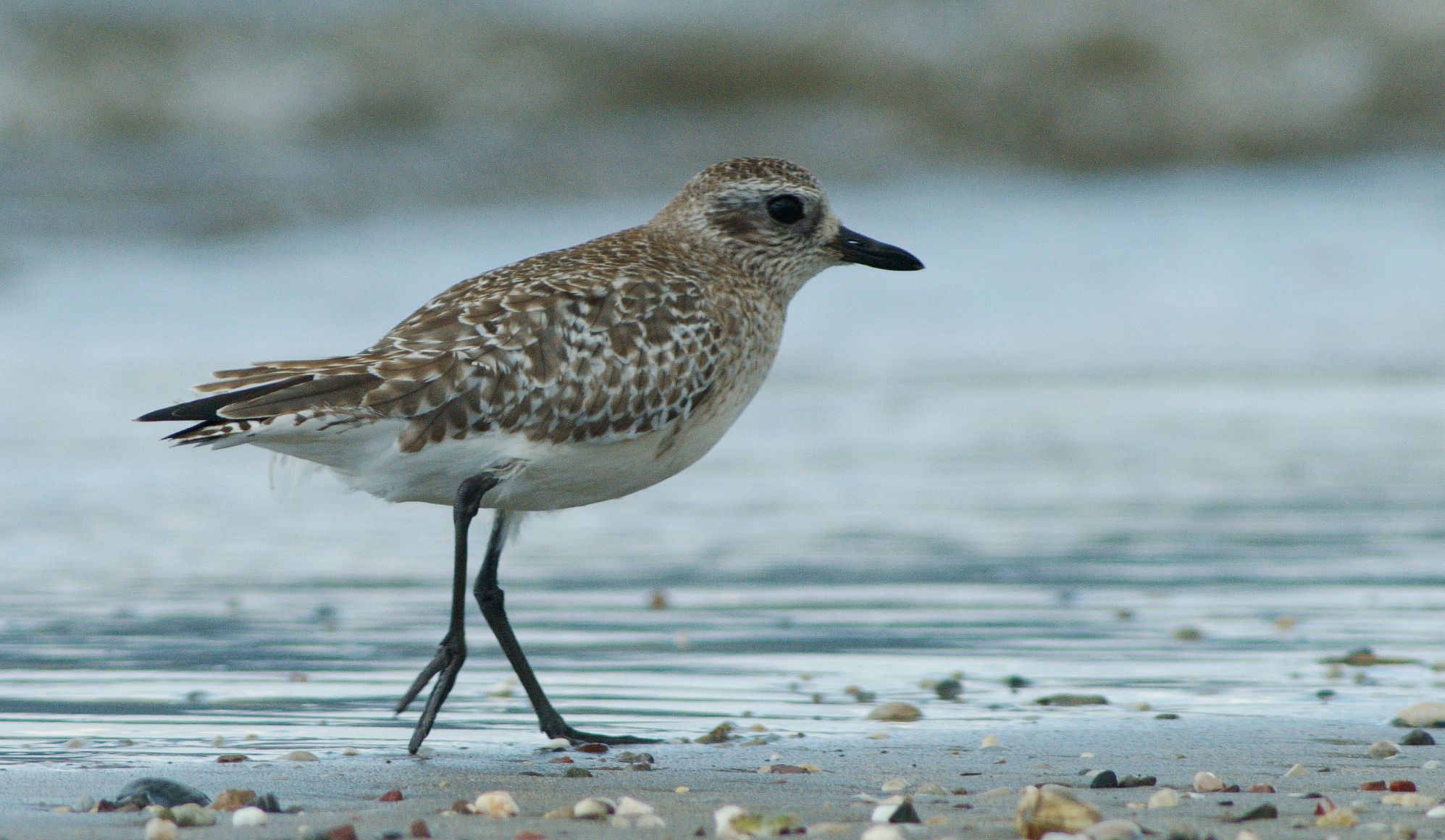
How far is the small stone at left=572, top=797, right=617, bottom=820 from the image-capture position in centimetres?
383

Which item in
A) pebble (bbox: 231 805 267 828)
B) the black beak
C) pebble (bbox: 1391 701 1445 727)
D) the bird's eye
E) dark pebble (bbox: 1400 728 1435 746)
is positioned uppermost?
the bird's eye

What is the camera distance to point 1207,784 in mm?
4125

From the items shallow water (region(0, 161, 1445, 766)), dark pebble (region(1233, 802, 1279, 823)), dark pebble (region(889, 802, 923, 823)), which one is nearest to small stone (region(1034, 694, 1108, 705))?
shallow water (region(0, 161, 1445, 766))

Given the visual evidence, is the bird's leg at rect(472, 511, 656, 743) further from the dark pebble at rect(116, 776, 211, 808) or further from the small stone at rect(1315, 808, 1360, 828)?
the small stone at rect(1315, 808, 1360, 828)

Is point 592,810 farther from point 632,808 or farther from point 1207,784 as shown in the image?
point 1207,784

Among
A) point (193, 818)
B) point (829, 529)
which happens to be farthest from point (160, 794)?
point (829, 529)

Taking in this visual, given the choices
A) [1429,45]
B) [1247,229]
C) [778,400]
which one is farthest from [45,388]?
[1429,45]

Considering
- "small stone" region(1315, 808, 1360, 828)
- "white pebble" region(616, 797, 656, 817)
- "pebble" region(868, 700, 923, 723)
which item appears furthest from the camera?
"pebble" region(868, 700, 923, 723)

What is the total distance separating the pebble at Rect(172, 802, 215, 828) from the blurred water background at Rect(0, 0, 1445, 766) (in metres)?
0.76

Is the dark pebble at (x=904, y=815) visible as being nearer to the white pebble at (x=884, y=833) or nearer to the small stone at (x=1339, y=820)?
the white pebble at (x=884, y=833)

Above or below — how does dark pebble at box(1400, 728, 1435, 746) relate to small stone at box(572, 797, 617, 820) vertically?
above

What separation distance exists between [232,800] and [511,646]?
4.15ft

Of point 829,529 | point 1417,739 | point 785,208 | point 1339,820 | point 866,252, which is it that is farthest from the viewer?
point 829,529

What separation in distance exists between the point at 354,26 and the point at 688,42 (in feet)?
12.6
